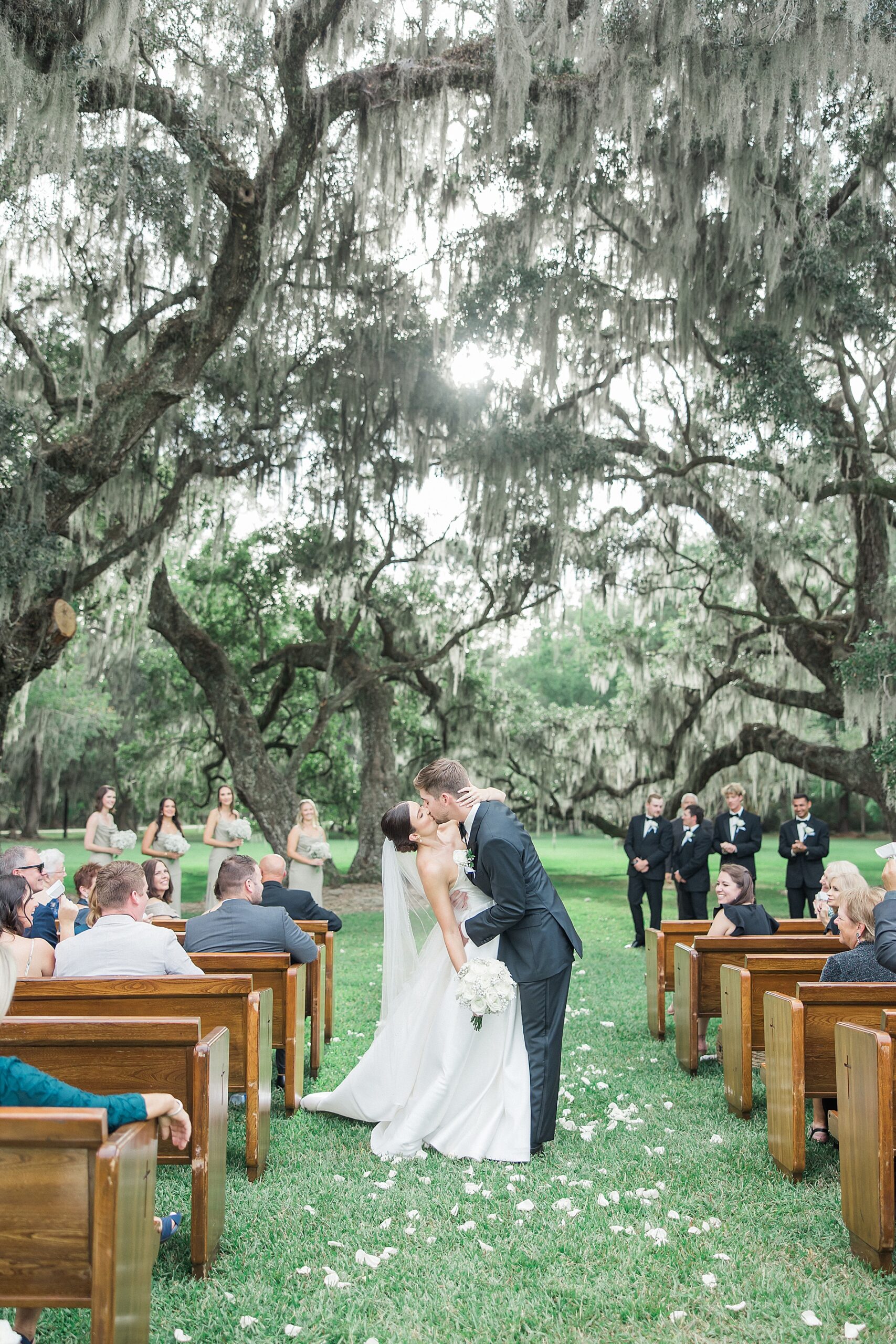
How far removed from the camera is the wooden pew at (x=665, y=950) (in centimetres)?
666

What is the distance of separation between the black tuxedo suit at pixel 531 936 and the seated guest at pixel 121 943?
1.30 metres

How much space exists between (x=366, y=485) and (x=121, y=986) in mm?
12396

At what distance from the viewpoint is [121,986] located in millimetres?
3855

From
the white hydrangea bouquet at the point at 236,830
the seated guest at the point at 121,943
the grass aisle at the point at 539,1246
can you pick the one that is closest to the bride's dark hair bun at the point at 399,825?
the seated guest at the point at 121,943

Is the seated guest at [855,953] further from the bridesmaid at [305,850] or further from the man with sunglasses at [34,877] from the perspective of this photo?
the bridesmaid at [305,850]

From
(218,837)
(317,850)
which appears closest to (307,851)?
(317,850)

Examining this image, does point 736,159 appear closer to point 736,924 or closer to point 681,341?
point 681,341

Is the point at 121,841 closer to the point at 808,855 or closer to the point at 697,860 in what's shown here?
the point at 697,860

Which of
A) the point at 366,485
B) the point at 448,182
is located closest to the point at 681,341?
the point at 448,182

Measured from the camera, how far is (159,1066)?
10.6 ft

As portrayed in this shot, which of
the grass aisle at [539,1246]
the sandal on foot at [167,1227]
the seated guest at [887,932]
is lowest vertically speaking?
the grass aisle at [539,1246]

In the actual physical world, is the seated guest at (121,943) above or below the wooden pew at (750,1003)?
above

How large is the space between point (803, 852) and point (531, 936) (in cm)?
634

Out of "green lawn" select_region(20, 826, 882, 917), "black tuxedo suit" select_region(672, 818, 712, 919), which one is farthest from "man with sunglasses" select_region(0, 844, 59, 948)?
"green lawn" select_region(20, 826, 882, 917)
